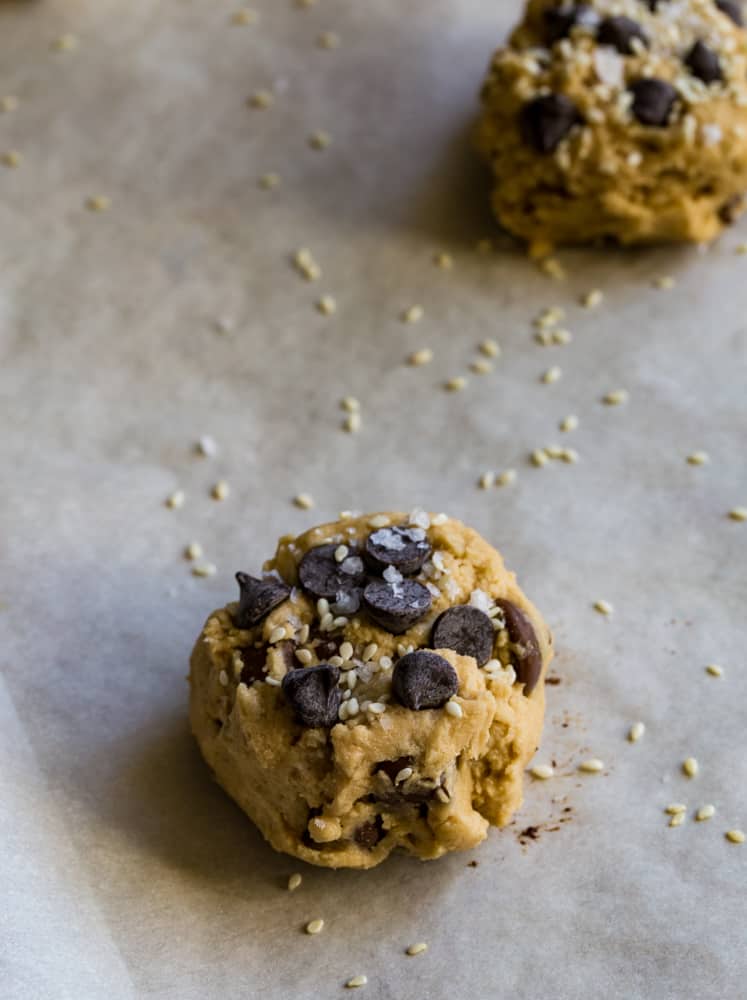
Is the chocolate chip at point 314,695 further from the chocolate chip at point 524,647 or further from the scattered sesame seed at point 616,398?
the scattered sesame seed at point 616,398

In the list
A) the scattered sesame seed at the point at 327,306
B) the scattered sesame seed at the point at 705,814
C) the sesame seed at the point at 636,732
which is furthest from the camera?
the scattered sesame seed at the point at 327,306

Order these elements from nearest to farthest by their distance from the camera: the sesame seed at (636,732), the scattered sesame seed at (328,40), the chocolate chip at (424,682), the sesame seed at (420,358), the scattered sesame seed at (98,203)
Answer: the chocolate chip at (424,682) → the sesame seed at (636,732) → the sesame seed at (420,358) → the scattered sesame seed at (98,203) → the scattered sesame seed at (328,40)

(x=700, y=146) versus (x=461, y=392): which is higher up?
(x=700, y=146)

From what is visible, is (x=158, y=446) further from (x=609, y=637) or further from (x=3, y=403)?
(x=609, y=637)

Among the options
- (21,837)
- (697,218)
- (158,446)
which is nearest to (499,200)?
(697,218)

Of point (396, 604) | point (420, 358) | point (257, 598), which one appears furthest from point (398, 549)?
point (420, 358)

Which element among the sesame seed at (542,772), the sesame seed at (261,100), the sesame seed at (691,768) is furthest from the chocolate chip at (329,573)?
the sesame seed at (261,100)
